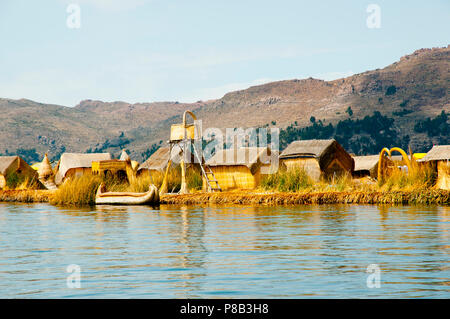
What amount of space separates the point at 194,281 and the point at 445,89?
486 ft

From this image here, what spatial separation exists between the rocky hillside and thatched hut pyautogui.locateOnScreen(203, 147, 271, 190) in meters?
91.9

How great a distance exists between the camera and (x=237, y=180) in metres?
34.1

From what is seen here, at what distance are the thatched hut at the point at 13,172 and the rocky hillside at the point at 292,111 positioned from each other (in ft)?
293

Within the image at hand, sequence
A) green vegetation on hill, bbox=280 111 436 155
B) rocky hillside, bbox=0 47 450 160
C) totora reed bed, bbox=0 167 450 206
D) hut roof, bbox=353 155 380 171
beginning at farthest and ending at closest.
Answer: rocky hillside, bbox=0 47 450 160, green vegetation on hill, bbox=280 111 436 155, hut roof, bbox=353 155 380 171, totora reed bed, bbox=0 167 450 206

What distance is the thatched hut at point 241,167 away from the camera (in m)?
33.7

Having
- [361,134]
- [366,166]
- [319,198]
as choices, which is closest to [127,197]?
[319,198]

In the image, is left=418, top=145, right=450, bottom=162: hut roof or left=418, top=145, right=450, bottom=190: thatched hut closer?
left=418, top=145, right=450, bottom=190: thatched hut

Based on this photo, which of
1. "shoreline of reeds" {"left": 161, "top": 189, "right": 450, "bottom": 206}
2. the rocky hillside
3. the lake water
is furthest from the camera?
the rocky hillside

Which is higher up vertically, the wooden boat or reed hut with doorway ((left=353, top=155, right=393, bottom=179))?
reed hut with doorway ((left=353, top=155, right=393, bottom=179))

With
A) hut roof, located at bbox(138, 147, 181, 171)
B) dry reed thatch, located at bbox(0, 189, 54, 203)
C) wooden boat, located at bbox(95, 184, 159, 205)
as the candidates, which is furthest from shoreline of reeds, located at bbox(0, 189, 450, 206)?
hut roof, located at bbox(138, 147, 181, 171)

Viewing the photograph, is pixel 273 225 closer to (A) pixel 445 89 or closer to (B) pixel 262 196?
(B) pixel 262 196

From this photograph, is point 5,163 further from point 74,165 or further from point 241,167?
point 241,167

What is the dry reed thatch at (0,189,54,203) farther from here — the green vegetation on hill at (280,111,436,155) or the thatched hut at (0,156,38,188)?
the green vegetation on hill at (280,111,436,155)

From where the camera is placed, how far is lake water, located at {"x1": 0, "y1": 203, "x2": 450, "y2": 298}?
941 centimetres
